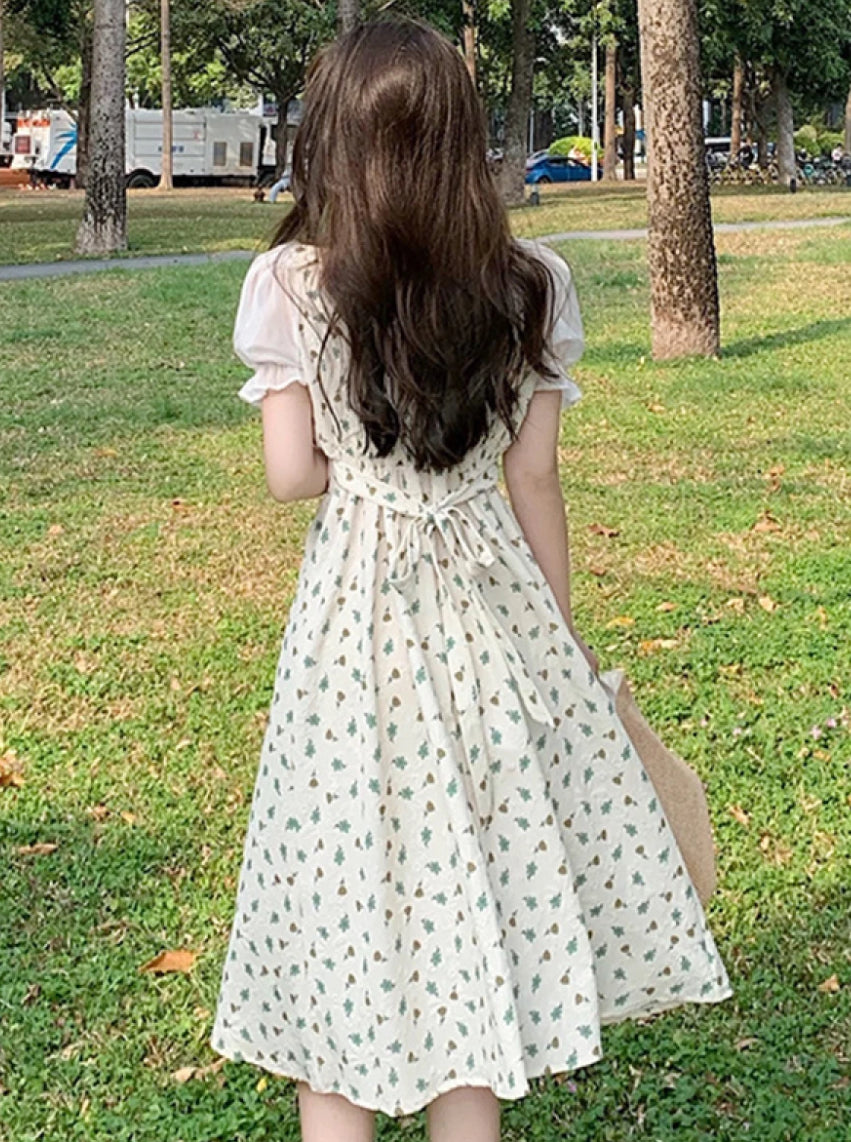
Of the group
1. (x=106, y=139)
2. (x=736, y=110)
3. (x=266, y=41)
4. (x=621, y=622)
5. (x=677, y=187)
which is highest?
(x=266, y=41)

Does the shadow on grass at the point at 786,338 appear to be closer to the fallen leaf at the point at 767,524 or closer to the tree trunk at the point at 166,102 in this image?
the fallen leaf at the point at 767,524

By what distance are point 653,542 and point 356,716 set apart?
14.6 feet

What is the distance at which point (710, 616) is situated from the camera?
19.3 ft

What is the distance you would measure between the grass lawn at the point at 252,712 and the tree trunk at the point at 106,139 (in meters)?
9.22

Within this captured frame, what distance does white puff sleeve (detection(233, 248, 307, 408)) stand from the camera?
2.47 meters

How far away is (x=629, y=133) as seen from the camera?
5281 centimetres

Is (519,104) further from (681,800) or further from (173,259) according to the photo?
(681,800)

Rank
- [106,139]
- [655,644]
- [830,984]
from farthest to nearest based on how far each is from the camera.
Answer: [106,139] < [655,644] < [830,984]

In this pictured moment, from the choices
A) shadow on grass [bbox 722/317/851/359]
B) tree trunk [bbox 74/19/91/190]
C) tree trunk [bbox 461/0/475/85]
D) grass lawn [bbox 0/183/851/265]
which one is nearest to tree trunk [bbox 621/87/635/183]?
grass lawn [bbox 0/183/851/265]

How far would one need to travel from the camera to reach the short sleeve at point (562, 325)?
8.39ft

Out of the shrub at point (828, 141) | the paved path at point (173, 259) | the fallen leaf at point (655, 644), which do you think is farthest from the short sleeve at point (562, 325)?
the shrub at point (828, 141)

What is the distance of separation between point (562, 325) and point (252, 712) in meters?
2.74

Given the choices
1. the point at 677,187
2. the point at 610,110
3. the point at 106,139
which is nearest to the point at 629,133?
the point at 610,110

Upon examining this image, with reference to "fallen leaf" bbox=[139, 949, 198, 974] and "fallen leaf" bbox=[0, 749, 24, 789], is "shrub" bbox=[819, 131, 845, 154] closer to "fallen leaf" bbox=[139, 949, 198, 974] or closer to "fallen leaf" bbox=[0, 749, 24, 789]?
"fallen leaf" bbox=[0, 749, 24, 789]
